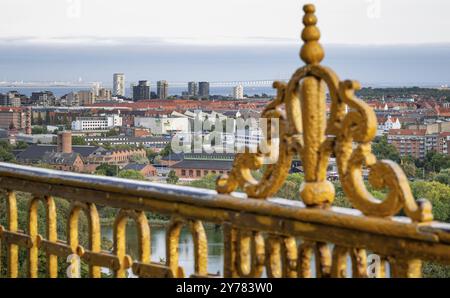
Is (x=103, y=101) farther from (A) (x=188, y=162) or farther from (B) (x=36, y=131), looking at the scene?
(A) (x=188, y=162)

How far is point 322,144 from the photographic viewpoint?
148 centimetres

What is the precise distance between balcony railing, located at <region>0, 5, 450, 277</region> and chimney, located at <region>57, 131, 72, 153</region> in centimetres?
4277

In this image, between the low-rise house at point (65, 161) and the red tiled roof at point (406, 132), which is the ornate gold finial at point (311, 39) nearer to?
the red tiled roof at point (406, 132)

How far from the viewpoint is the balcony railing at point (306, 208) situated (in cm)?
137

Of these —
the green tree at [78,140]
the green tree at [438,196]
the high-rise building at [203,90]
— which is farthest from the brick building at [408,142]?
the green tree at [78,140]

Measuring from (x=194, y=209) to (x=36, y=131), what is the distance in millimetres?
53493

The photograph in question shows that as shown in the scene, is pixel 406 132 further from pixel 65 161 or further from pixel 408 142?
pixel 65 161

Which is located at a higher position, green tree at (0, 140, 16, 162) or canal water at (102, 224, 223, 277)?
canal water at (102, 224, 223, 277)

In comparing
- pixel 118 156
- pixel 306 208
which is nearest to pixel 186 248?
pixel 306 208

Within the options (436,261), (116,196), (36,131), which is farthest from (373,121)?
(36,131)

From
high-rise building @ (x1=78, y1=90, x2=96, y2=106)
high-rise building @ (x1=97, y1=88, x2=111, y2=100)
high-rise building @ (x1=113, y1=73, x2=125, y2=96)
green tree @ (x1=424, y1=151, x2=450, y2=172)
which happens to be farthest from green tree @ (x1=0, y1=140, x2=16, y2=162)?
green tree @ (x1=424, y1=151, x2=450, y2=172)

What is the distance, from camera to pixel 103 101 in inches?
2398

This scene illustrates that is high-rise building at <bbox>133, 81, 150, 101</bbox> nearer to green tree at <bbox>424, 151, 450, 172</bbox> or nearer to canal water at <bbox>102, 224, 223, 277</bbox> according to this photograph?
green tree at <bbox>424, 151, 450, 172</bbox>

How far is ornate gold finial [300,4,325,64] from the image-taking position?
145 centimetres
